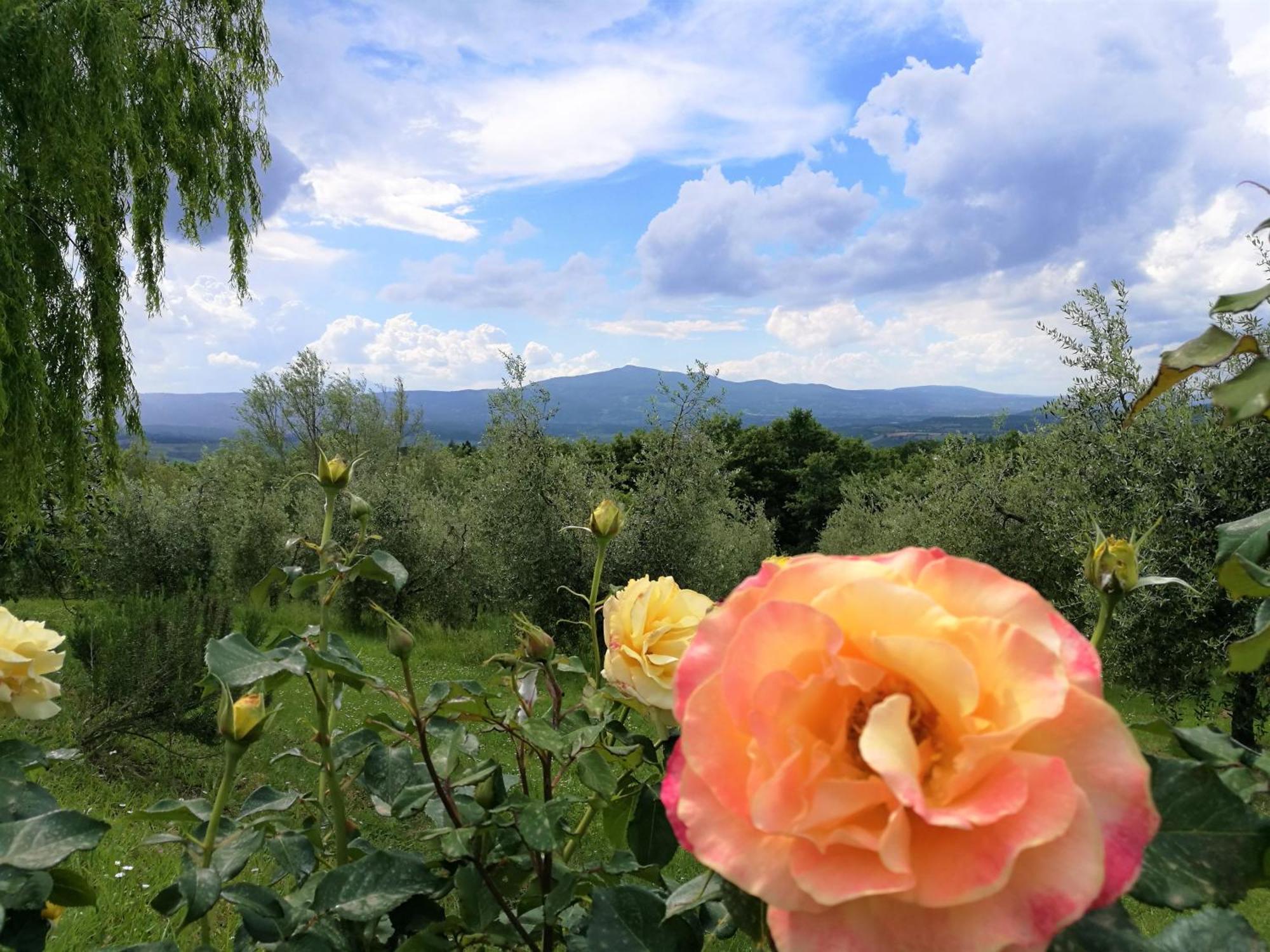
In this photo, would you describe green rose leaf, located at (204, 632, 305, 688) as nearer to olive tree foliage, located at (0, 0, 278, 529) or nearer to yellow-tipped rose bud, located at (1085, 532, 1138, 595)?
yellow-tipped rose bud, located at (1085, 532, 1138, 595)

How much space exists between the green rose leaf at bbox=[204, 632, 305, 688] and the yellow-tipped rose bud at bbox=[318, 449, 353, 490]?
0.35 meters

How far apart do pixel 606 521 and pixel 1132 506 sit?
25.6 ft

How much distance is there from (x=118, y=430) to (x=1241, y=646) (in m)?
10.3

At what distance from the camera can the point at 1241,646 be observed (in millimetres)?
545

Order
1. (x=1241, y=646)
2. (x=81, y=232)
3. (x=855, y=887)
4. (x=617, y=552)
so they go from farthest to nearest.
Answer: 1. (x=617, y=552)
2. (x=81, y=232)
3. (x=1241, y=646)
4. (x=855, y=887)

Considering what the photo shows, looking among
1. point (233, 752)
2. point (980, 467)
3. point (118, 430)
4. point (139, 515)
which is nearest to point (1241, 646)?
point (233, 752)

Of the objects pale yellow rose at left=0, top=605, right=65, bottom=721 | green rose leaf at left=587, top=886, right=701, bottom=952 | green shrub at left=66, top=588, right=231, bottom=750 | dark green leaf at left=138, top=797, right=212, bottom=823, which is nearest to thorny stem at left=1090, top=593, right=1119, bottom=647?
green rose leaf at left=587, top=886, right=701, bottom=952

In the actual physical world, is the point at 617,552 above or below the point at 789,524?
Answer: above

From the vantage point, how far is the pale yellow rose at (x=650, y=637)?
76 cm

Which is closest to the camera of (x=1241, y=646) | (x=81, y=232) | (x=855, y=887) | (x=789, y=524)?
(x=855, y=887)

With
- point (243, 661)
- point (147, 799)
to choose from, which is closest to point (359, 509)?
point (243, 661)

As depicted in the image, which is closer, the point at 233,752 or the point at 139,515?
the point at 233,752

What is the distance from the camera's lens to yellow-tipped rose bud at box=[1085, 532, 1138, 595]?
669 mm

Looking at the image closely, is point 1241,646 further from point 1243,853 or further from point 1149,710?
point 1149,710
